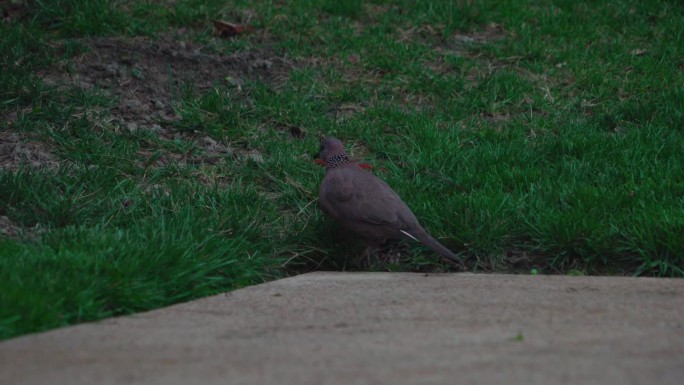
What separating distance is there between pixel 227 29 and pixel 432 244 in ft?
13.2

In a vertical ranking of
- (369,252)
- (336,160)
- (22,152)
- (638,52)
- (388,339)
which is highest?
(388,339)

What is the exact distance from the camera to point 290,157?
6164 millimetres

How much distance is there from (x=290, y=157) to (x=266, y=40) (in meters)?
2.25

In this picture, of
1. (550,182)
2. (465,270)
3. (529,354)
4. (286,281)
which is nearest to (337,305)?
(286,281)

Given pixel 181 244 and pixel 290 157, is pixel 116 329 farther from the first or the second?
pixel 290 157

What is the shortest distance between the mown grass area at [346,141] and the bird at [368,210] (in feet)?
0.86

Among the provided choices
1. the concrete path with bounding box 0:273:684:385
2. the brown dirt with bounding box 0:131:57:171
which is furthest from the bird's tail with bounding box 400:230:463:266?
A: the brown dirt with bounding box 0:131:57:171

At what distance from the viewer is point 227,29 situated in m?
8.03

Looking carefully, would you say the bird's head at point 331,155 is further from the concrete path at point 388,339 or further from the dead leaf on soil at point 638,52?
the dead leaf on soil at point 638,52

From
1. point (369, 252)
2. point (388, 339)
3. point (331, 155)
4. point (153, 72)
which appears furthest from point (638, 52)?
point (388, 339)

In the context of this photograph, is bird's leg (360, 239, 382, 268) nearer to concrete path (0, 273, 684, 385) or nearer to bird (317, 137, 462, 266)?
bird (317, 137, 462, 266)

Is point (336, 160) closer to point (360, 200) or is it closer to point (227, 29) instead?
point (360, 200)

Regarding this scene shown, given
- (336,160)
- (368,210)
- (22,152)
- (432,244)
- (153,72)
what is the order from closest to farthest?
(432,244), (368,210), (336,160), (22,152), (153,72)

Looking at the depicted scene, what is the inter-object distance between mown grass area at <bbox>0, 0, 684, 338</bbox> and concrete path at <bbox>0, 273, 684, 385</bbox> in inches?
18.4
